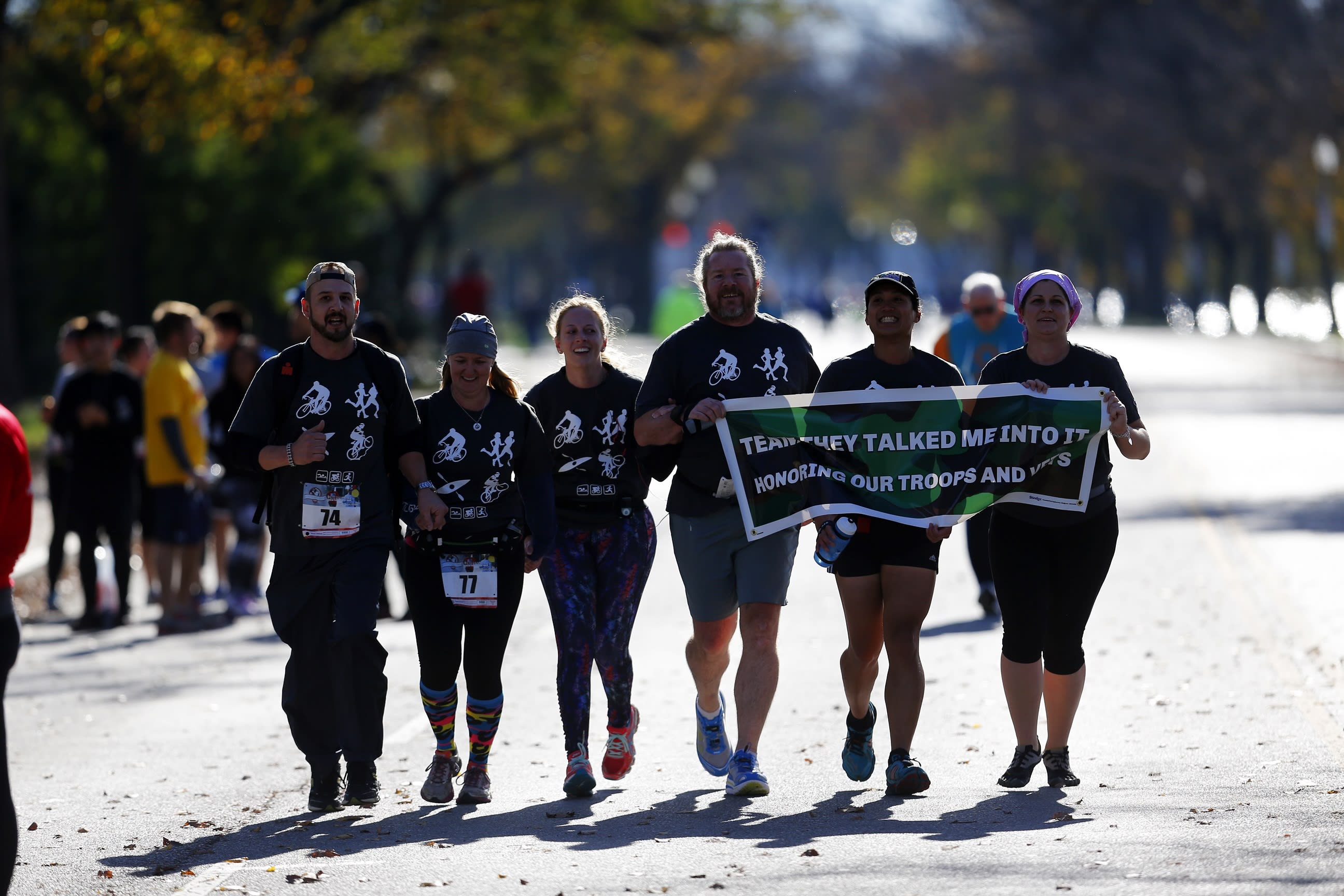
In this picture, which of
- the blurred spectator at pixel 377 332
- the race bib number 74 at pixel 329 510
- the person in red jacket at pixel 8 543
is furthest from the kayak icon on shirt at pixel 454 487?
the blurred spectator at pixel 377 332

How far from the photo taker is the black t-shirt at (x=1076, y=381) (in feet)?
26.5

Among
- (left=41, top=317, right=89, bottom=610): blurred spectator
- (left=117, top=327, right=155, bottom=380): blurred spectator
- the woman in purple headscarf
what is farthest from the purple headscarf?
(left=117, top=327, right=155, bottom=380): blurred spectator

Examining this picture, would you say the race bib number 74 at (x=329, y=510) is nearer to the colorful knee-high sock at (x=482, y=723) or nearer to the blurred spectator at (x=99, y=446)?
the colorful knee-high sock at (x=482, y=723)

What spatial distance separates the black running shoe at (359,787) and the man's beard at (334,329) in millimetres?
1557

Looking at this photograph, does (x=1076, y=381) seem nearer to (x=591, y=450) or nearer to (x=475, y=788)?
(x=591, y=450)

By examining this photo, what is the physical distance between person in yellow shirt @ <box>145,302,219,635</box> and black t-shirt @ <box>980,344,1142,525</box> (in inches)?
251

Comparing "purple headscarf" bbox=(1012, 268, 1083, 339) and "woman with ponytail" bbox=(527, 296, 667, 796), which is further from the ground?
"purple headscarf" bbox=(1012, 268, 1083, 339)

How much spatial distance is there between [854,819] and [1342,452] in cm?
1936

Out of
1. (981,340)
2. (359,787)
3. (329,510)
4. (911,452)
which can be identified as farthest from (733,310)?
(981,340)

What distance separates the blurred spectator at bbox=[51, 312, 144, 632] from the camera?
13.5 metres

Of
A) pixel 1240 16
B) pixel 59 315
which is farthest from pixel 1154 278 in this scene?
pixel 59 315

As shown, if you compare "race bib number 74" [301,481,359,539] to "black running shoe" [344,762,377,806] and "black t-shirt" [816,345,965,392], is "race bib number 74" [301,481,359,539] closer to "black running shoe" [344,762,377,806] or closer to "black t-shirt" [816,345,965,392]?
"black running shoe" [344,762,377,806]

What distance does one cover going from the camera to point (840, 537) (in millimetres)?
8070

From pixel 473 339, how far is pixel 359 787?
1.70 metres
